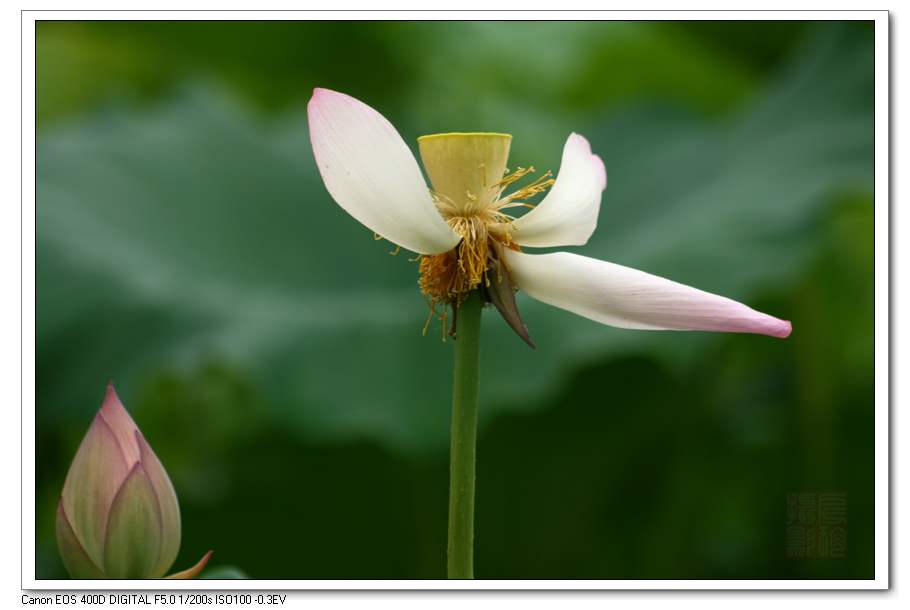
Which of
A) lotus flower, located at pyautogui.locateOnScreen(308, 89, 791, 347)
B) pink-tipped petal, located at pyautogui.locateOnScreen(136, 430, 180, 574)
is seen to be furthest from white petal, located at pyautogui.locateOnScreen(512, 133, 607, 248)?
pink-tipped petal, located at pyautogui.locateOnScreen(136, 430, 180, 574)

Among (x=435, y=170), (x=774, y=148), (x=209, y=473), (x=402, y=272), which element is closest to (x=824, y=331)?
(x=774, y=148)

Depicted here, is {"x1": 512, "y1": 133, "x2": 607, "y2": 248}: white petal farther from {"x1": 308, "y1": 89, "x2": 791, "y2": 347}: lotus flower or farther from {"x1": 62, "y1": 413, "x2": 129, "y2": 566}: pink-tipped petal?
{"x1": 62, "y1": 413, "x2": 129, "y2": 566}: pink-tipped petal

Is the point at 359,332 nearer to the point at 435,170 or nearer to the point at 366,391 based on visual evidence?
the point at 366,391

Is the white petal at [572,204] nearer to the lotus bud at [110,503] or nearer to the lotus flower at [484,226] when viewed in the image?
the lotus flower at [484,226]

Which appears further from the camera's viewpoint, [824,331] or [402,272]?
[402,272]

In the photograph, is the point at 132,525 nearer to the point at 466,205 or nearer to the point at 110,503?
the point at 110,503

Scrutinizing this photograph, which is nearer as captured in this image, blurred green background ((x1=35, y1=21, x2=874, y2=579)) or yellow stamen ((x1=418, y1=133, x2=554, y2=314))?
yellow stamen ((x1=418, y1=133, x2=554, y2=314))

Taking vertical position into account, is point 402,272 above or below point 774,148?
below
